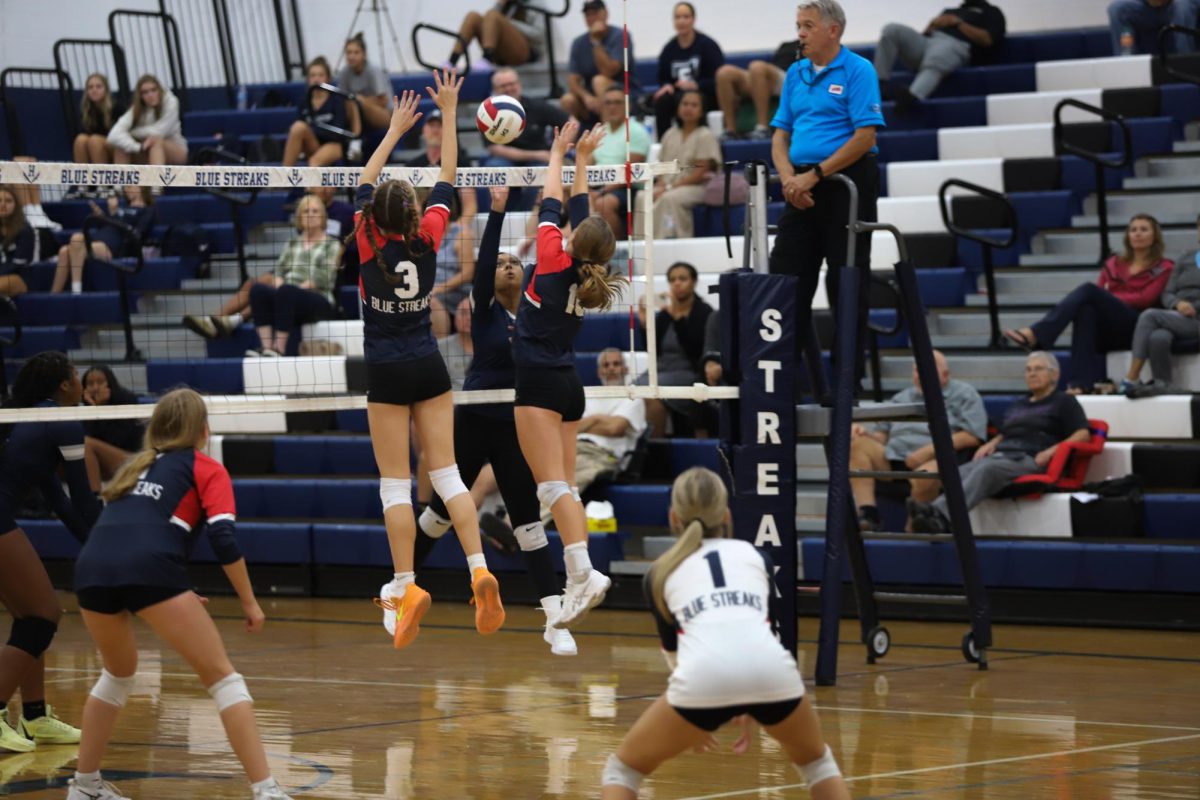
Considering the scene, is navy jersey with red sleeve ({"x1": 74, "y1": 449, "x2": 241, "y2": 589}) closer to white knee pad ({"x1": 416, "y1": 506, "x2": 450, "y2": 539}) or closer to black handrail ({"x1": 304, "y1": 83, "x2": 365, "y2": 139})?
white knee pad ({"x1": 416, "y1": 506, "x2": 450, "y2": 539})

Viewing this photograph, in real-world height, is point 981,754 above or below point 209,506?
below

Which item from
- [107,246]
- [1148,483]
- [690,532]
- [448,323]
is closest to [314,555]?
[448,323]

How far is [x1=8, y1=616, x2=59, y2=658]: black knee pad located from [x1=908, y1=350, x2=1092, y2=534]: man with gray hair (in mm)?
5607

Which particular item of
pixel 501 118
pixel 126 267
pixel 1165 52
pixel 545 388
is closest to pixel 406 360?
pixel 545 388

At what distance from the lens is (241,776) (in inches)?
264

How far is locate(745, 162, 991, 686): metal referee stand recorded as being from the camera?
28.0 ft

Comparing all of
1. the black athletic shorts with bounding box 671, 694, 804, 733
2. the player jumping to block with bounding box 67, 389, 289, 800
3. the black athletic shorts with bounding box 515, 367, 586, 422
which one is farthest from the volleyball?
the black athletic shorts with bounding box 671, 694, 804, 733

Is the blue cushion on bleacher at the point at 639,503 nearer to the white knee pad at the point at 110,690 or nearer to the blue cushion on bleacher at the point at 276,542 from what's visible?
the blue cushion on bleacher at the point at 276,542

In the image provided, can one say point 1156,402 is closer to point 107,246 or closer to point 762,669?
point 762,669

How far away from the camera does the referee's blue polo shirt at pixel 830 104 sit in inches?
337

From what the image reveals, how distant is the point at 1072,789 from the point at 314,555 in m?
7.60

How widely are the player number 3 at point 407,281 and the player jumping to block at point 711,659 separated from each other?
2.44 meters

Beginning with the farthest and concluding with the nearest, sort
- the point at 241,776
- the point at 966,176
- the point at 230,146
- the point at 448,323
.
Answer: the point at 230,146, the point at 966,176, the point at 448,323, the point at 241,776

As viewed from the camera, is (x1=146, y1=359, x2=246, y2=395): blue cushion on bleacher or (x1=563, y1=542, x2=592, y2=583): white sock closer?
(x1=563, y1=542, x2=592, y2=583): white sock
